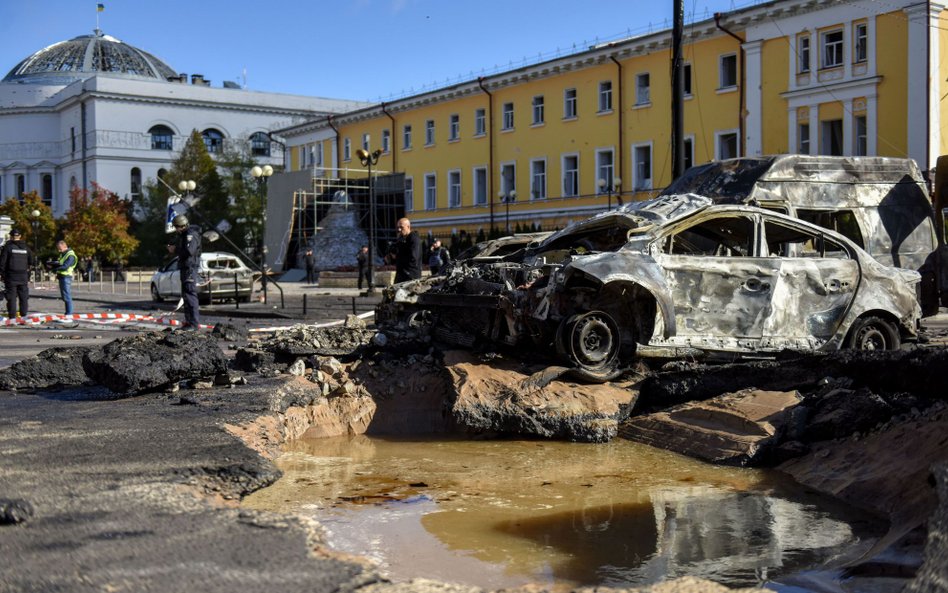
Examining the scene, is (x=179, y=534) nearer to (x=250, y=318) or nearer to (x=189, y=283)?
(x=189, y=283)

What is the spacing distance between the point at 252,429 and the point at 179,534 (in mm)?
3061

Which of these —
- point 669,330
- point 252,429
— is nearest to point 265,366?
point 252,429

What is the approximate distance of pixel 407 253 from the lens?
14234 millimetres

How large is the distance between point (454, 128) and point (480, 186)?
3.70 metres

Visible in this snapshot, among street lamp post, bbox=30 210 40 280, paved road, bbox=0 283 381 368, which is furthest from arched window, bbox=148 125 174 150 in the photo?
paved road, bbox=0 283 381 368

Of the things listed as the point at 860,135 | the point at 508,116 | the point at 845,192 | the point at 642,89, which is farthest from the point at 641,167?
the point at 845,192

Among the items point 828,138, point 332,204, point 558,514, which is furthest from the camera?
point 332,204

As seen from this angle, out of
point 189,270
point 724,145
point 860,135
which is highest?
point 724,145

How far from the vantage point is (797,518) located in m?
5.62

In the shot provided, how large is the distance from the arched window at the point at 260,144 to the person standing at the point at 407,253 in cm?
7285

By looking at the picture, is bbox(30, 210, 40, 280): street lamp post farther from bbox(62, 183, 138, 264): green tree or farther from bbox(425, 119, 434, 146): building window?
bbox(425, 119, 434, 146): building window

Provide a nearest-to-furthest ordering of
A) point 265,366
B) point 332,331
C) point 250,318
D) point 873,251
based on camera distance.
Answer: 1. point 265,366
2. point 332,331
3. point 873,251
4. point 250,318

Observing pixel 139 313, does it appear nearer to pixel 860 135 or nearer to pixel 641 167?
pixel 641 167

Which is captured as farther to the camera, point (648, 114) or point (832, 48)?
point (648, 114)
